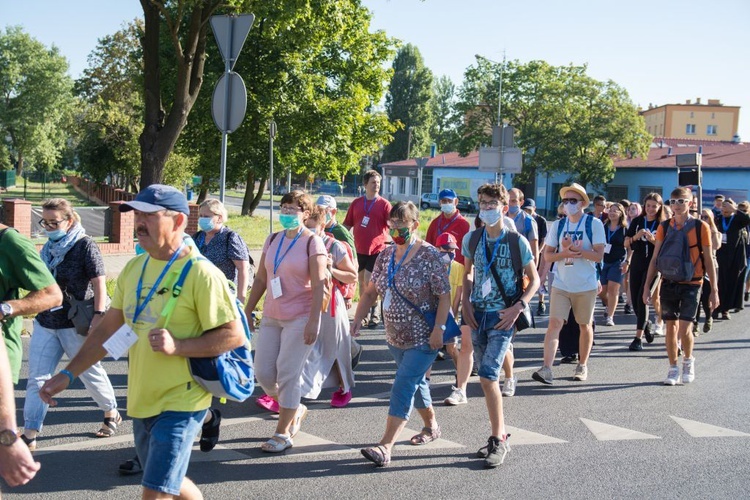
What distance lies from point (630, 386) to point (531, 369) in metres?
1.17

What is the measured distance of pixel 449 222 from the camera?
9.03m

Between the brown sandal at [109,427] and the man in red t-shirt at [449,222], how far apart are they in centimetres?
397

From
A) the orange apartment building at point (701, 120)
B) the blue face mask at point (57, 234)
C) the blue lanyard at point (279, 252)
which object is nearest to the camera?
the blue face mask at point (57, 234)

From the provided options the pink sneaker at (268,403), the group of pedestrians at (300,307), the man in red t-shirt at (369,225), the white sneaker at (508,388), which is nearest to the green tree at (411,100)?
the man in red t-shirt at (369,225)

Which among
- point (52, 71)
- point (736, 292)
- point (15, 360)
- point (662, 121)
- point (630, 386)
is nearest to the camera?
point (15, 360)

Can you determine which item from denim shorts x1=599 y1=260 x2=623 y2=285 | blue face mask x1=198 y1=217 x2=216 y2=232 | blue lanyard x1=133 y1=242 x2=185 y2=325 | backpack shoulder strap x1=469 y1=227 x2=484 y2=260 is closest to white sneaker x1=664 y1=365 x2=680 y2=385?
backpack shoulder strap x1=469 y1=227 x2=484 y2=260

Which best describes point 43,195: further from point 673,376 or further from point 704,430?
point 704,430

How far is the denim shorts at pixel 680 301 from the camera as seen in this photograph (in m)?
8.14

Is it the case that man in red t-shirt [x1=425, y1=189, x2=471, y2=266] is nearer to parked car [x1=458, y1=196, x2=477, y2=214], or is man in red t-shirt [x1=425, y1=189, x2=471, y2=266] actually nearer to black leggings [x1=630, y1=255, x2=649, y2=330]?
black leggings [x1=630, y1=255, x2=649, y2=330]

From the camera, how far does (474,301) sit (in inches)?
243

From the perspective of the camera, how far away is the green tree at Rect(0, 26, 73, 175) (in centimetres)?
7425

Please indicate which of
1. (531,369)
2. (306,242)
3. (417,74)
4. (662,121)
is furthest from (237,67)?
(662,121)

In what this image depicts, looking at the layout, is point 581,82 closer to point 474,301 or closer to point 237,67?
point 237,67

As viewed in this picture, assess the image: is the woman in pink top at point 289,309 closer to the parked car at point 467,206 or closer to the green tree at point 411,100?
the parked car at point 467,206
